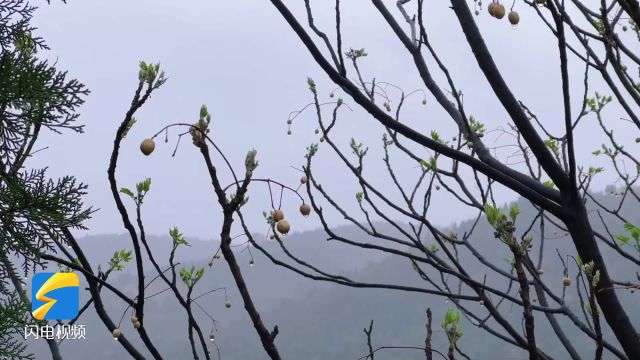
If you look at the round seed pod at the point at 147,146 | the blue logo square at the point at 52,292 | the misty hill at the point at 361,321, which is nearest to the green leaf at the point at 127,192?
the round seed pod at the point at 147,146

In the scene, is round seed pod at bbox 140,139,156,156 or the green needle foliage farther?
the green needle foliage

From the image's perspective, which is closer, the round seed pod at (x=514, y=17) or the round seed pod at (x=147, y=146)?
the round seed pod at (x=147, y=146)

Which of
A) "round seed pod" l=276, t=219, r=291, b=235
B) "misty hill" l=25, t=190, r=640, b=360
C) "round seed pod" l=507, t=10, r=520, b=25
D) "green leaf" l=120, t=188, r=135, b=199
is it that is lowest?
"round seed pod" l=276, t=219, r=291, b=235

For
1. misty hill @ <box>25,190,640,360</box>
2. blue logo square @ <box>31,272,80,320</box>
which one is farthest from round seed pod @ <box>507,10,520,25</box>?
misty hill @ <box>25,190,640,360</box>

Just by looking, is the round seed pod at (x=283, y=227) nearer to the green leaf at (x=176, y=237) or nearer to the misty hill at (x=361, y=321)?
the green leaf at (x=176, y=237)

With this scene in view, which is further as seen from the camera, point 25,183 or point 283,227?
point 25,183

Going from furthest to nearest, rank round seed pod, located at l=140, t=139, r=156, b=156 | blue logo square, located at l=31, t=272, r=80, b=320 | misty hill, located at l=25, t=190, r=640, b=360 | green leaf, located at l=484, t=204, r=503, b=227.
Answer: misty hill, located at l=25, t=190, r=640, b=360, blue logo square, located at l=31, t=272, r=80, b=320, round seed pod, located at l=140, t=139, r=156, b=156, green leaf, located at l=484, t=204, r=503, b=227

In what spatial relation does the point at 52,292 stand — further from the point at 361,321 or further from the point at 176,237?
the point at 361,321

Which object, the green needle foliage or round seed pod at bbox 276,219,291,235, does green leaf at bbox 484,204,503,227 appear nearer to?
round seed pod at bbox 276,219,291,235

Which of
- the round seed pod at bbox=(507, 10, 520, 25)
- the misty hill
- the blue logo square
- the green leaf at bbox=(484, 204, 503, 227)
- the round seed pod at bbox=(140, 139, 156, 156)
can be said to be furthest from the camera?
the misty hill

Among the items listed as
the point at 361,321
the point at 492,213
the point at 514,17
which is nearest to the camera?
the point at 492,213

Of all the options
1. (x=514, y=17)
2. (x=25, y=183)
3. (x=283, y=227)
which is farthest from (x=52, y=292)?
(x=514, y=17)

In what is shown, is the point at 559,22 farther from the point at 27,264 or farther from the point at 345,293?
the point at 345,293

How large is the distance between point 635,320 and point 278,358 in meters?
105
